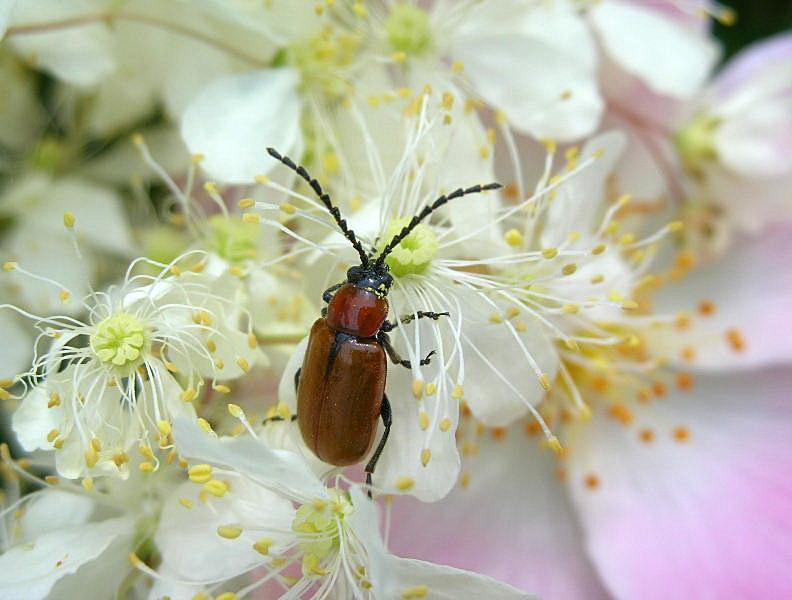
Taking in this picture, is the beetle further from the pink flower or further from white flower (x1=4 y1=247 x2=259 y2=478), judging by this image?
the pink flower

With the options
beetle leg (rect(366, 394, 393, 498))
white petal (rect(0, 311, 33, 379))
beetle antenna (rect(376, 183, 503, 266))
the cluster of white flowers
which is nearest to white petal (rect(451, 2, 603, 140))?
the cluster of white flowers

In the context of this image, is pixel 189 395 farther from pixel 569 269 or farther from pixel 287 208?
pixel 569 269

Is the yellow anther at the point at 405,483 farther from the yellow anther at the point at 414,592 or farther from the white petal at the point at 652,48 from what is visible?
the white petal at the point at 652,48

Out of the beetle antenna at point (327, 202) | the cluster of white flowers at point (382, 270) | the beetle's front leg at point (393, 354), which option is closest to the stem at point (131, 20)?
the cluster of white flowers at point (382, 270)

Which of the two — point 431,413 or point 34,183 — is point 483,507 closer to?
point 431,413

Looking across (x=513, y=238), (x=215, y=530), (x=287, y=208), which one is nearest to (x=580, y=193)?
(x=513, y=238)

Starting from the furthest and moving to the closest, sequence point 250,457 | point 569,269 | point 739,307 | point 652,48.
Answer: point 739,307 → point 652,48 → point 569,269 → point 250,457
